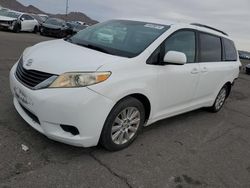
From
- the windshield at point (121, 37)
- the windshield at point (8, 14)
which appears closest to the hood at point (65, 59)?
the windshield at point (121, 37)

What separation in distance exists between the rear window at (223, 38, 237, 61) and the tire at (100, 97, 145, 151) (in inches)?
122

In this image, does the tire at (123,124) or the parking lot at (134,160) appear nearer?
the parking lot at (134,160)

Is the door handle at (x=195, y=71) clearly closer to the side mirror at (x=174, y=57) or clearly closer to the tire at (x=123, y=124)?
the side mirror at (x=174, y=57)

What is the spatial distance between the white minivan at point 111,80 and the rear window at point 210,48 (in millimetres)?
20

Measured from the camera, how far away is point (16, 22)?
1948cm

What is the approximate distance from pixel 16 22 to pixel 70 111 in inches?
708

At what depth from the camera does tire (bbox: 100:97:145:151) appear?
3.64 m

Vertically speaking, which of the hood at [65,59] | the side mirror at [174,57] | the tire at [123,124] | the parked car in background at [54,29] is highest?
the side mirror at [174,57]

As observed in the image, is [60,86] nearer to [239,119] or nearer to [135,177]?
[135,177]

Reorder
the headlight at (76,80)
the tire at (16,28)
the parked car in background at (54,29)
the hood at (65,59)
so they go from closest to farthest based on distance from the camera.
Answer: the headlight at (76,80) → the hood at (65,59) → the tire at (16,28) → the parked car in background at (54,29)

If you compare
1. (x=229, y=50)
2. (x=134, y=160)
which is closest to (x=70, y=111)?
(x=134, y=160)

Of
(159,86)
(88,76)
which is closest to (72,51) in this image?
(88,76)

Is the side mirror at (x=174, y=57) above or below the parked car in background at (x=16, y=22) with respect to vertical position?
above

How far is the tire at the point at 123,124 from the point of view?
143 inches
